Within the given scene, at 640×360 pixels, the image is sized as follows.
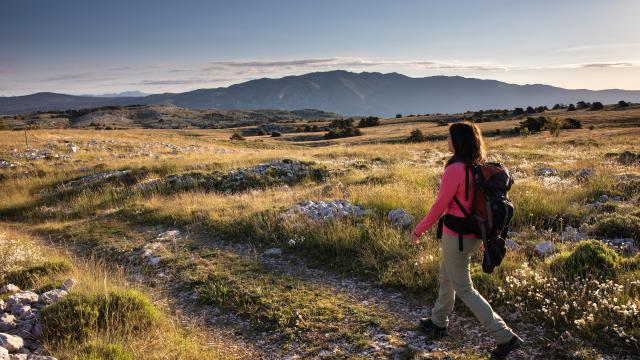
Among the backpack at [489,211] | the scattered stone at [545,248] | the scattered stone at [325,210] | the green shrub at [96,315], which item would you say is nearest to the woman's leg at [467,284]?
the backpack at [489,211]

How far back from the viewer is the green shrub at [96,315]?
214 inches

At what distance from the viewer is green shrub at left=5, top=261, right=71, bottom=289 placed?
7.65 meters

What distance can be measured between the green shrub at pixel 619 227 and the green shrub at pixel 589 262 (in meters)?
2.16

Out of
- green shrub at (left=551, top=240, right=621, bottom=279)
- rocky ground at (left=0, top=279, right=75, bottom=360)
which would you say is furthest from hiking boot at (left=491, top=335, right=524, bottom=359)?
rocky ground at (left=0, top=279, right=75, bottom=360)

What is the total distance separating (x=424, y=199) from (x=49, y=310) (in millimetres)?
8784

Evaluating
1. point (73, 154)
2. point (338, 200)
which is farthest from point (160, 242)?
point (73, 154)

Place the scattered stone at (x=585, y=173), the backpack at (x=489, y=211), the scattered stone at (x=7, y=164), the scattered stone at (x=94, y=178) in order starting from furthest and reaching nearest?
the scattered stone at (x=7, y=164) < the scattered stone at (x=94, y=178) < the scattered stone at (x=585, y=173) < the backpack at (x=489, y=211)

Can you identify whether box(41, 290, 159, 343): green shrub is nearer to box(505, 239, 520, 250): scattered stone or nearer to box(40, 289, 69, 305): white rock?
box(40, 289, 69, 305): white rock

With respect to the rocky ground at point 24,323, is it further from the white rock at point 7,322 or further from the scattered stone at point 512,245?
the scattered stone at point 512,245

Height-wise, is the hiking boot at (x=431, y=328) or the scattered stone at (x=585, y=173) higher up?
the scattered stone at (x=585, y=173)

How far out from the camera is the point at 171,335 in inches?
225

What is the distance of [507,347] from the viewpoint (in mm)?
5039

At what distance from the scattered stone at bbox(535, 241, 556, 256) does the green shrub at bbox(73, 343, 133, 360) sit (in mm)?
6913

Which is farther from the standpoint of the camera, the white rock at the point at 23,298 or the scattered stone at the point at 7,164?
the scattered stone at the point at 7,164
